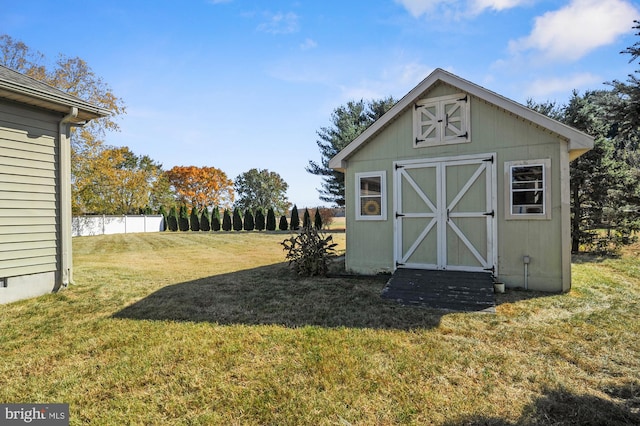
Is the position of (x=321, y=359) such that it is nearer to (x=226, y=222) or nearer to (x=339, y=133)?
(x=339, y=133)

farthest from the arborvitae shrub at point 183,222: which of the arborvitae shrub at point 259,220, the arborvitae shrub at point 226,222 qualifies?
the arborvitae shrub at point 259,220

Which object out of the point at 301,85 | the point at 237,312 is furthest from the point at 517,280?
the point at 301,85

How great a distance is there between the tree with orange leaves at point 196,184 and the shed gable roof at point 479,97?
3445 centimetres

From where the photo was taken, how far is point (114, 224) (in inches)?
1049

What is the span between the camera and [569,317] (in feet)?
15.0

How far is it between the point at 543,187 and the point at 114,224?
96.8ft

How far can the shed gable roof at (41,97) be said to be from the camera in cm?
513

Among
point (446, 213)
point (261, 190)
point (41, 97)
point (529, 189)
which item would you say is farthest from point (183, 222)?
point (529, 189)

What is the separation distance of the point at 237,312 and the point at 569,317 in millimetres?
4781

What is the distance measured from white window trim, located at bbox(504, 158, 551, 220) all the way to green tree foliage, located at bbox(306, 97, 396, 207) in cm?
1870

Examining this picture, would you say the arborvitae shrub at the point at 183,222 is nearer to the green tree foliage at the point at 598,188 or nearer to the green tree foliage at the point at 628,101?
the green tree foliage at the point at 598,188

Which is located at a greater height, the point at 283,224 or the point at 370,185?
the point at 370,185

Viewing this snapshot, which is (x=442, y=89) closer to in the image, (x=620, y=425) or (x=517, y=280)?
(x=517, y=280)

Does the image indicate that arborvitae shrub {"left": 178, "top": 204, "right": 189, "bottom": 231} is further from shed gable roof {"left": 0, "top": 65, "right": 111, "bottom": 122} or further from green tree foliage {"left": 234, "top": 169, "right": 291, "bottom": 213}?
shed gable roof {"left": 0, "top": 65, "right": 111, "bottom": 122}
